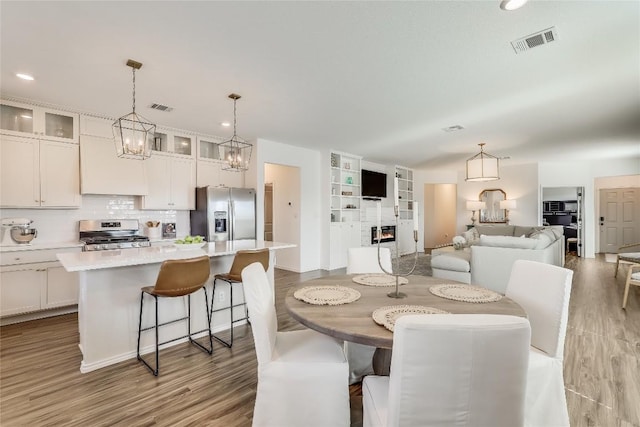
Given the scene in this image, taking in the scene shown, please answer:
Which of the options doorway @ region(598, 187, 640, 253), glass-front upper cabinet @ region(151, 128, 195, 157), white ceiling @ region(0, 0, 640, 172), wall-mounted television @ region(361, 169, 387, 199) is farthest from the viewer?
doorway @ region(598, 187, 640, 253)

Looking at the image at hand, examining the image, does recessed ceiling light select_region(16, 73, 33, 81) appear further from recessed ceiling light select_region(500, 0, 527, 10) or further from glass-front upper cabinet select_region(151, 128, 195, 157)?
recessed ceiling light select_region(500, 0, 527, 10)

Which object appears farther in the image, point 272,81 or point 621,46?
point 272,81

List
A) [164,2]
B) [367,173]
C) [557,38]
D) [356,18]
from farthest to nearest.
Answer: [367,173] → [557,38] → [356,18] → [164,2]

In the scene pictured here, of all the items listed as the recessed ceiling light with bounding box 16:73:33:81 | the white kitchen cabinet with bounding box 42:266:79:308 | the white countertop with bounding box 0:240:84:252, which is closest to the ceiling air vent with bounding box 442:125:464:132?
the recessed ceiling light with bounding box 16:73:33:81

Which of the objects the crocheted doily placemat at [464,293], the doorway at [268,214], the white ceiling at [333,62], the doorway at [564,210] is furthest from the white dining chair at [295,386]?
the doorway at [564,210]

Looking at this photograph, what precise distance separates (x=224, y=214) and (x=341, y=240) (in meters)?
2.80

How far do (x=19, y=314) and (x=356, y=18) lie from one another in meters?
4.65

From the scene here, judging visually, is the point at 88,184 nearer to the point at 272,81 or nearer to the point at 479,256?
the point at 272,81

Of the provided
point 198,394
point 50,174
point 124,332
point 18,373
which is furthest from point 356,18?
point 50,174

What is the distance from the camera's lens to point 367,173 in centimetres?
768

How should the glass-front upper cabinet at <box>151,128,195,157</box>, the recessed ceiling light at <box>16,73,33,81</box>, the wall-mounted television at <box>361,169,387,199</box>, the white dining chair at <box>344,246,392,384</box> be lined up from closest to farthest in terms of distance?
the white dining chair at <box>344,246,392,384</box>, the recessed ceiling light at <box>16,73,33,81</box>, the glass-front upper cabinet at <box>151,128,195,157</box>, the wall-mounted television at <box>361,169,387,199</box>

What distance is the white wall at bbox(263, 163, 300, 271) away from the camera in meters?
6.25

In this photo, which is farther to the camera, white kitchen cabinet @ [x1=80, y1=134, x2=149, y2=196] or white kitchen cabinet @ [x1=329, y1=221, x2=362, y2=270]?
white kitchen cabinet @ [x1=329, y1=221, x2=362, y2=270]

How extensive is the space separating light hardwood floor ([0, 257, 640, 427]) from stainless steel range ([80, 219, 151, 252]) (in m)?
1.05
